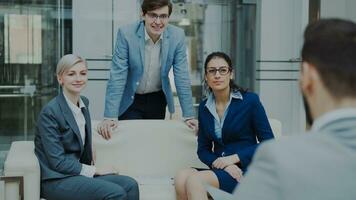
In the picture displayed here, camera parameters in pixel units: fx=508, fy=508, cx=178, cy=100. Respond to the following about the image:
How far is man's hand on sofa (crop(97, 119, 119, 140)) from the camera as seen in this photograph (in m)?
3.23

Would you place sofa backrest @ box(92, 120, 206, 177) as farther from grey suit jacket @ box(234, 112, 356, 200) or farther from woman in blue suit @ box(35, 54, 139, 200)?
grey suit jacket @ box(234, 112, 356, 200)

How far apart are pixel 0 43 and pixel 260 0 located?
10.0 ft

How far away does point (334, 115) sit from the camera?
2.90 ft

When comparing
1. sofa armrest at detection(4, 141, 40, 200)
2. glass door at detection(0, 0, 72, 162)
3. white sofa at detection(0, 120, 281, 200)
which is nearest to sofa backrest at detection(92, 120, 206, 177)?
white sofa at detection(0, 120, 281, 200)

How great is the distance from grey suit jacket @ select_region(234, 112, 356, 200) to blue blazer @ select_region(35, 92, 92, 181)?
2033mm

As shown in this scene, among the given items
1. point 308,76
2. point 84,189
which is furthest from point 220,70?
point 308,76

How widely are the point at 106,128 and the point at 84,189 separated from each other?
606mm

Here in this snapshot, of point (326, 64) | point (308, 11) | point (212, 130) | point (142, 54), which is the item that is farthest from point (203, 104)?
point (308, 11)

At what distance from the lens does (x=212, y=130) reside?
3.06m

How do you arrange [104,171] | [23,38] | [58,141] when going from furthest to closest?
1. [23,38]
2. [104,171]
3. [58,141]

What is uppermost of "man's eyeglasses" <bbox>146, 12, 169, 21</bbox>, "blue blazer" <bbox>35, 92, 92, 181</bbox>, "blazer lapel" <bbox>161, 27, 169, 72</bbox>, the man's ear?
"man's eyeglasses" <bbox>146, 12, 169, 21</bbox>

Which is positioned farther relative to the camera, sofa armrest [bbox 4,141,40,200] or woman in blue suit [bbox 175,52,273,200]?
woman in blue suit [bbox 175,52,273,200]

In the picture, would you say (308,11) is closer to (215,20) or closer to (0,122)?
(215,20)

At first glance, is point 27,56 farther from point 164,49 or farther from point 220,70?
point 220,70
